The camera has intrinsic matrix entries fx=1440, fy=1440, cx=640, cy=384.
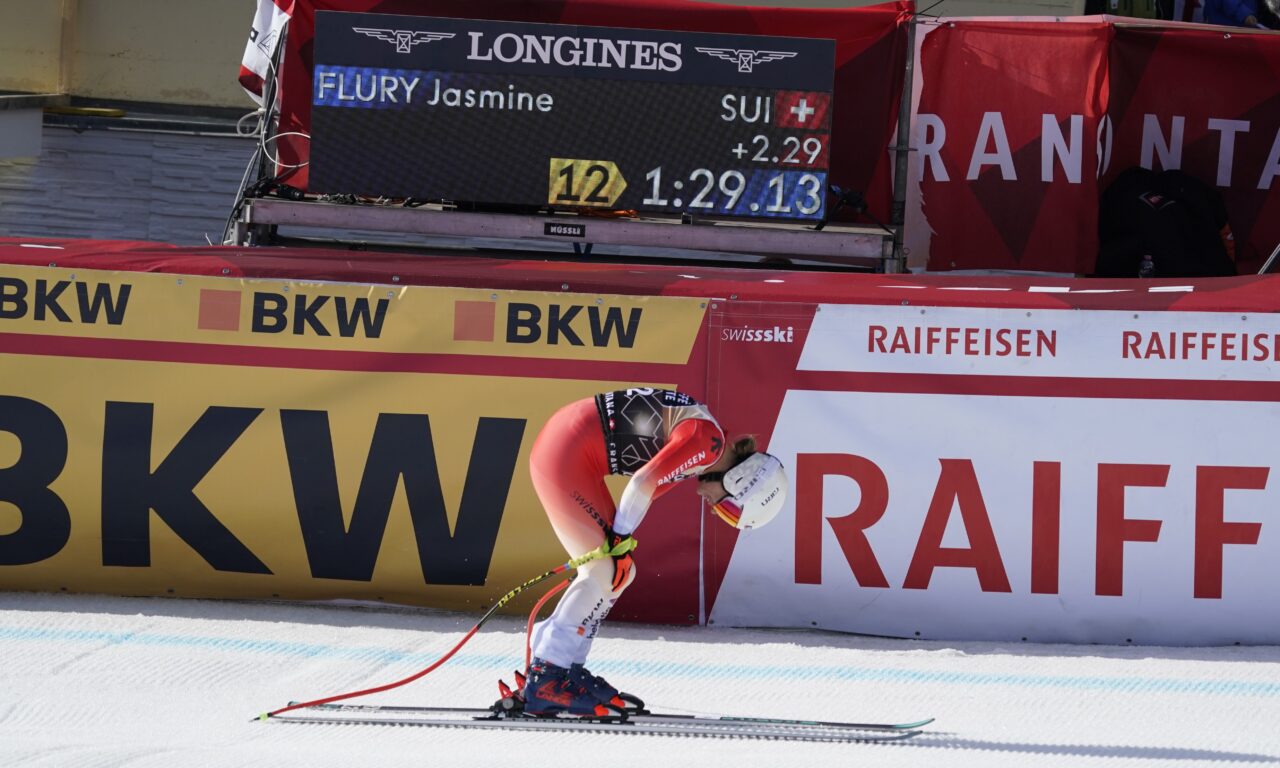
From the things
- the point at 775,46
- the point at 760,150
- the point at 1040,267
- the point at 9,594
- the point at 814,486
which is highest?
the point at 775,46

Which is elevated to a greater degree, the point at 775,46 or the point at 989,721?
the point at 775,46

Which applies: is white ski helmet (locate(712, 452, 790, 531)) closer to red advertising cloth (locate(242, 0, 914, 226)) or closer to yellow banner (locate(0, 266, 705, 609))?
yellow banner (locate(0, 266, 705, 609))

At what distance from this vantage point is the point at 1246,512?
682 cm

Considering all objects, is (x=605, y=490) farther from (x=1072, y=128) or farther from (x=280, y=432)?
(x=1072, y=128)

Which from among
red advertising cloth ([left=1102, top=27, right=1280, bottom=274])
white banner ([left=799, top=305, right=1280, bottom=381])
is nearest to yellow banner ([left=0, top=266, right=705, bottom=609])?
white banner ([left=799, top=305, right=1280, bottom=381])

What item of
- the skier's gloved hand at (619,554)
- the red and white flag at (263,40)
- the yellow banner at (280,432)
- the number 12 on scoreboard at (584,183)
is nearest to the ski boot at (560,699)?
the skier's gloved hand at (619,554)

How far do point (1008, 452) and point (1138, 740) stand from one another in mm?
1894

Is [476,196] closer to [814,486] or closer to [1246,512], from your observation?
[814,486]

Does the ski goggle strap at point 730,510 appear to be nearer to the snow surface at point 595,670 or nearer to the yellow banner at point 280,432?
the snow surface at point 595,670

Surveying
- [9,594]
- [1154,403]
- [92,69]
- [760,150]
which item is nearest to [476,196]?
[760,150]

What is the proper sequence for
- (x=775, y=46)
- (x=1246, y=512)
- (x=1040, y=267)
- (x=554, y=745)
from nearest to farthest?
(x=554, y=745)
(x=1246, y=512)
(x=775, y=46)
(x=1040, y=267)

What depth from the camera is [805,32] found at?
361 inches

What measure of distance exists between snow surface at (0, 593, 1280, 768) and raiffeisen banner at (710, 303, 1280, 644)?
0.72 feet

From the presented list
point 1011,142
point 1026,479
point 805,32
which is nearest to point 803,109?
point 805,32
